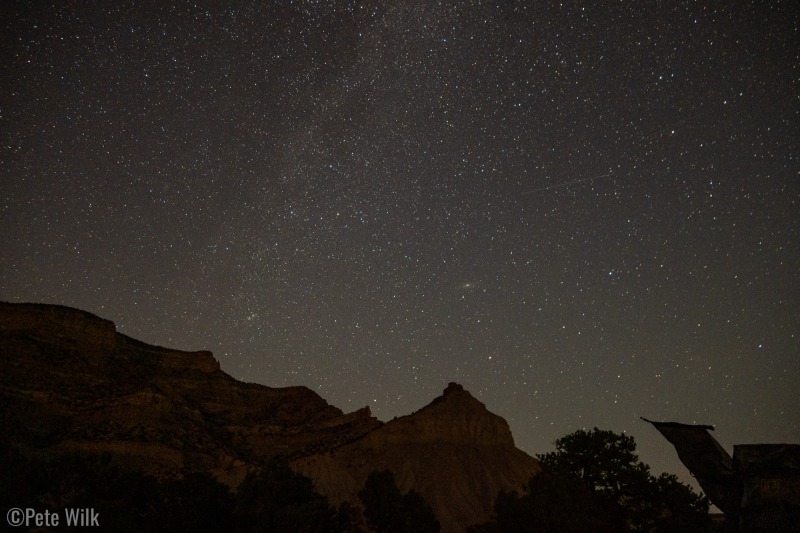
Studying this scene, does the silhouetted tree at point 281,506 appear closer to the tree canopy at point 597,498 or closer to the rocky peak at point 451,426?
the tree canopy at point 597,498

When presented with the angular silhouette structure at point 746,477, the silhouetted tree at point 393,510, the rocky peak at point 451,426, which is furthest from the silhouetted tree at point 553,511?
the rocky peak at point 451,426

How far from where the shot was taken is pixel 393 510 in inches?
836

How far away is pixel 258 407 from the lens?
96.9 meters

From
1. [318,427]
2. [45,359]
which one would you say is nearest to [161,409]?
[45,359]

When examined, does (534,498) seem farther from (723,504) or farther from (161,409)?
(161,409)

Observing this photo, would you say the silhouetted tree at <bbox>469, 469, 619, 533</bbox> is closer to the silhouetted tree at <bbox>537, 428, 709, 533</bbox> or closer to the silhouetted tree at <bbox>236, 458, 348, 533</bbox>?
the silhouetted tree at <bbox>537, 428, 709, 533</bbox>

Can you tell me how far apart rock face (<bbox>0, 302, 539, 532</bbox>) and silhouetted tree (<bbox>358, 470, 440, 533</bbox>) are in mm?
38299

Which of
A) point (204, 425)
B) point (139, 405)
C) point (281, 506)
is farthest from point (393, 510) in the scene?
point (204, 425)

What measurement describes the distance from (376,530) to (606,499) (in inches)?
382

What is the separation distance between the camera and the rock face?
5631cm

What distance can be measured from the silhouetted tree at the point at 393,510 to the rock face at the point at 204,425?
3830 centimetres

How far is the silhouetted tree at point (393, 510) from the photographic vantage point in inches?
817

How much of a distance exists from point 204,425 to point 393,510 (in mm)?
59634

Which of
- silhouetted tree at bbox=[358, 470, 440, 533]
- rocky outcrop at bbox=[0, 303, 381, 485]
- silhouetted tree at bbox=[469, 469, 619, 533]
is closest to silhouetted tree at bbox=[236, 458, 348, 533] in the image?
silhouetted tree at bbox=[358, 470, 440, 533]
